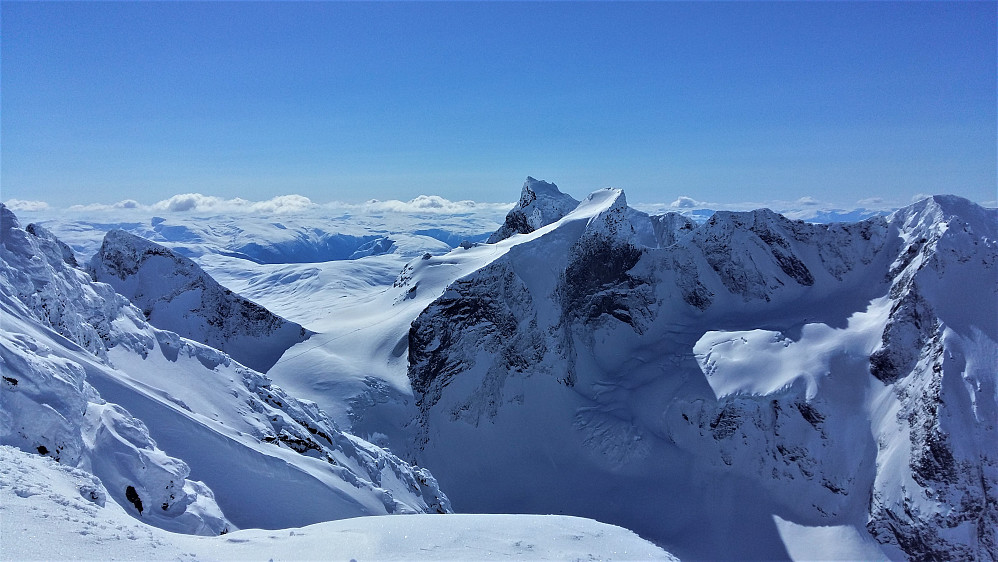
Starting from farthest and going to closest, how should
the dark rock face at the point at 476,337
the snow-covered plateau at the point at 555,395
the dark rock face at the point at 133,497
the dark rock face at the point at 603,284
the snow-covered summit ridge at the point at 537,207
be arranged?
1. the snow-covered summit ridge at the point at 537,207
2. the dark rock face at the point at 603,284
3. the dark rock face at the point at 476,337
4. the snow-covered plateau at the point at 555,395
5. the dark rock face at the point at 133,497

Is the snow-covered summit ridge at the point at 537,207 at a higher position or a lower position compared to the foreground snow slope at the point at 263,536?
higher

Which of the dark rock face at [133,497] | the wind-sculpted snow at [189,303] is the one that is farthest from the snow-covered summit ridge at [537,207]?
the dark rock face at [133,497]

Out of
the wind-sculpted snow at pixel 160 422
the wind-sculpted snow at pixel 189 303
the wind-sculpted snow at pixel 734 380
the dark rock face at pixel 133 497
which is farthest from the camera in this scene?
the wind-sculpted snow at pixel 189 303

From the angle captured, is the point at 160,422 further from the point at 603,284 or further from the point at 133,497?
the point at 603,284

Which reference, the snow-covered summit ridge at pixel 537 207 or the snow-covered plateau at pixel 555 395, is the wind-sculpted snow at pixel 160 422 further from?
the snow-covered summit ridge at pixel 537 207

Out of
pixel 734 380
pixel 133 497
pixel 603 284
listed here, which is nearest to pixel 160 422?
pixel 133 497

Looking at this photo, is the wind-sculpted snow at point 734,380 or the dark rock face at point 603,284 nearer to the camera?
the wind-sculpted snow at point 734,380

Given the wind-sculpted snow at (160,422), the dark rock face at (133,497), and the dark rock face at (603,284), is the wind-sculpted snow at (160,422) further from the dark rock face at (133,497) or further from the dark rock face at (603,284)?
the dark rock face at (603,284)

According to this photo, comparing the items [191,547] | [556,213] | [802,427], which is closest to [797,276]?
[802,427]
